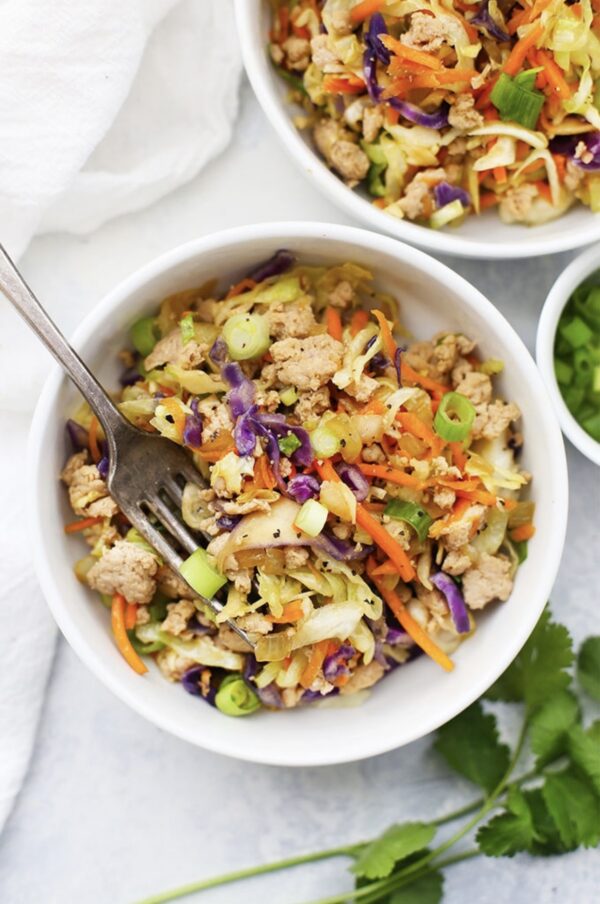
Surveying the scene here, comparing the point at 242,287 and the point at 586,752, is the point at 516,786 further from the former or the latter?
the point at 242,287

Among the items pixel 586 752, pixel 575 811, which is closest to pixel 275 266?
pixel 586 752

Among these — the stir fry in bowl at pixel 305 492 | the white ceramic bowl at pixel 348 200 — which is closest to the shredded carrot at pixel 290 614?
the stir fry in bowl at pixel 305 492

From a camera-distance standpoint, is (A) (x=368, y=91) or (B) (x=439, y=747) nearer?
(A) (x=368, y=91)

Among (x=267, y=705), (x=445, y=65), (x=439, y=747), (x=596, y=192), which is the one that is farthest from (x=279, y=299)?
(x=439, y=747)

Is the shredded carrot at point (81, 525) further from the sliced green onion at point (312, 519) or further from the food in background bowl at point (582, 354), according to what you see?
the food in background bowl at point (582, 354)

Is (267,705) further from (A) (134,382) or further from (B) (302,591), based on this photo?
(A) (134,382)
